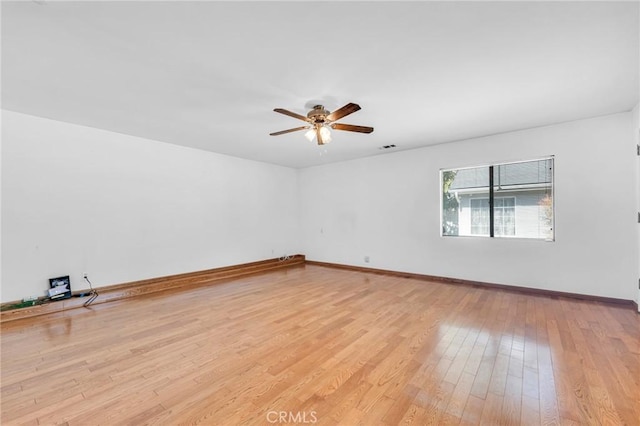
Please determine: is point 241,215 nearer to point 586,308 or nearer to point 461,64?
point 461,64

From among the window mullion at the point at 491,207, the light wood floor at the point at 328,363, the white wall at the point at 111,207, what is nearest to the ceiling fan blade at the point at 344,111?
the light wood floor at the point at 328,363

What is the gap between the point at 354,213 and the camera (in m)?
6.25

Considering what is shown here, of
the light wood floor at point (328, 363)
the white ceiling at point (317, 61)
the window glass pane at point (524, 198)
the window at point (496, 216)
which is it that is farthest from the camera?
the window at point (496, 216)

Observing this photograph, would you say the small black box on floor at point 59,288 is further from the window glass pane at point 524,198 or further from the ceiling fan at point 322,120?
the window glass pane at point 524,198

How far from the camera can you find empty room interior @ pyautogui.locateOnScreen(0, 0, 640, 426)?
1775 millimetres

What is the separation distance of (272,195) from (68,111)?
4.04 metres

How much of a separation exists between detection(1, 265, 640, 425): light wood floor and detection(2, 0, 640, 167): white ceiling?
262 cm

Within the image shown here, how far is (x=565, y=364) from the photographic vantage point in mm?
2139

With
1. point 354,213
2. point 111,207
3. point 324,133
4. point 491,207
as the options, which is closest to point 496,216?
point 491,207

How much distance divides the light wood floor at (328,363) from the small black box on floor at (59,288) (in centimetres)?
32

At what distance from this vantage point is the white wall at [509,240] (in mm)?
3561

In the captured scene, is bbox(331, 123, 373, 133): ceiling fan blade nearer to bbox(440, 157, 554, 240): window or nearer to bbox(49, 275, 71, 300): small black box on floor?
bbox(440, 157, 554, 240): window

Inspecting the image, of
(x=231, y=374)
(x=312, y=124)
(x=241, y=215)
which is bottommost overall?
(x=231, y=374)

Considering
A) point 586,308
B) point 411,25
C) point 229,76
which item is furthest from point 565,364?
point 229,76
